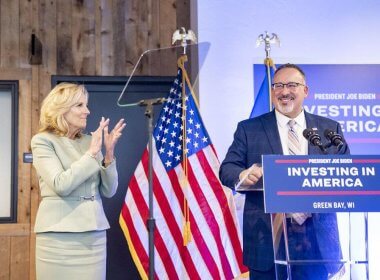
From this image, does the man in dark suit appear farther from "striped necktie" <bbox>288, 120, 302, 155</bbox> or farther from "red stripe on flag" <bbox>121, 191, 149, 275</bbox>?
"red stripe on flag" <bbox>121, 191, 149, 275</bbox>

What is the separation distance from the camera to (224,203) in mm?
2957

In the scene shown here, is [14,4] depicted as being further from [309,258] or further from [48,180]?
[309,258]

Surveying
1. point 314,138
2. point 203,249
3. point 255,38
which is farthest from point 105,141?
point 255,38

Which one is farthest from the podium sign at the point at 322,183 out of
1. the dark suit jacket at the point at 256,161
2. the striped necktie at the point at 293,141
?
the striped necktie at the point at 293,141

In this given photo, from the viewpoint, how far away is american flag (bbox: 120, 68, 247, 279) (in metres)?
2.92

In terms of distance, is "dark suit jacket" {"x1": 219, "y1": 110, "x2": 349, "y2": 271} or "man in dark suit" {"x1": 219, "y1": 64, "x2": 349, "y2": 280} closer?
"man in dark suit" {"x1": 219, "y1": 64, "x2": 349, "y2": 280}

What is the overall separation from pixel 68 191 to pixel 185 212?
1.14 meters

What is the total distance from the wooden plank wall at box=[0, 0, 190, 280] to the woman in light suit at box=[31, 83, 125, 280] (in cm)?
167

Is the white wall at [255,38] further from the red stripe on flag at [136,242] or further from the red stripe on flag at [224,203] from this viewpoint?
the red stripe on flag at [136,242]

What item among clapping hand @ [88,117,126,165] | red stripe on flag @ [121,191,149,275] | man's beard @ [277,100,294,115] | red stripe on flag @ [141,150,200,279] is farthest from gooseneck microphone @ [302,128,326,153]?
red stripe on flag @ [121,191,149,275]

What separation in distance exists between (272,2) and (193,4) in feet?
1.93

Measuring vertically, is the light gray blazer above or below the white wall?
below

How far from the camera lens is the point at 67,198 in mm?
1980

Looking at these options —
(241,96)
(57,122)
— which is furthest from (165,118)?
(57,122)
